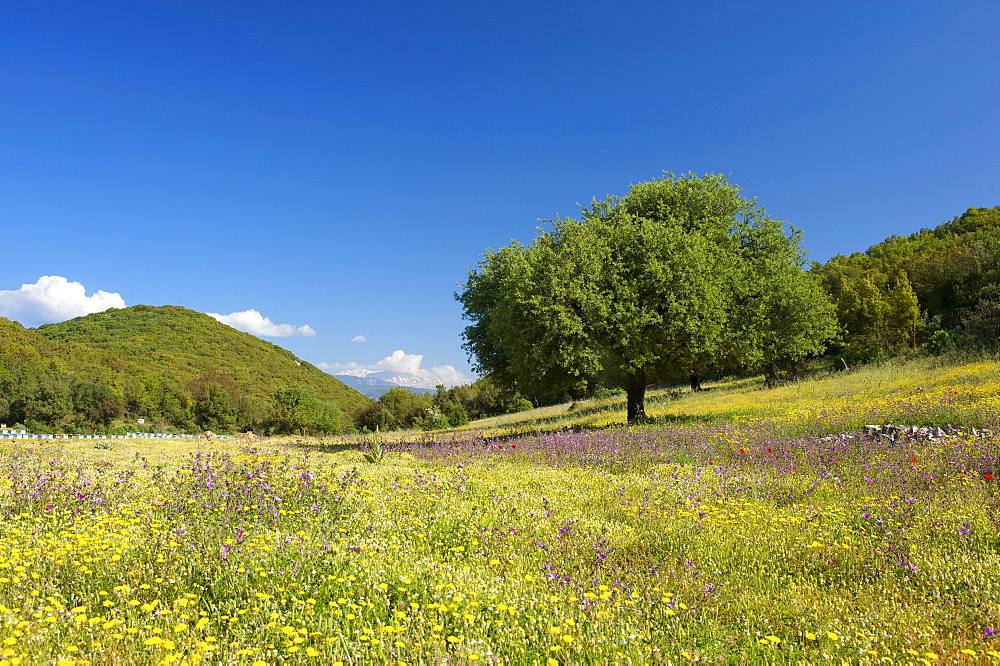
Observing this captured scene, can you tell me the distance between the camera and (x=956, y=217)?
82062mm

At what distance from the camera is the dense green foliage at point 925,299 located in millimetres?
39781

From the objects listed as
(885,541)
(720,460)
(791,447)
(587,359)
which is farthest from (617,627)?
(587,359)

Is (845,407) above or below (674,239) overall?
below

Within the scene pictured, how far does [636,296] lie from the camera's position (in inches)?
738

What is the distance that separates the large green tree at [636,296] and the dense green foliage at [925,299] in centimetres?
1739

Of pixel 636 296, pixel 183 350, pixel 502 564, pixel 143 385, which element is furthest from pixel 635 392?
pixel 183 350

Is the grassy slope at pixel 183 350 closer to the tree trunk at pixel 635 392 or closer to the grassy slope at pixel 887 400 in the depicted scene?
the tree trunk at pixel 635 392

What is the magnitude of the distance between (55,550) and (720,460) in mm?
11413

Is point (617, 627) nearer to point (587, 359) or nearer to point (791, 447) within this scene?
point (791, 447)

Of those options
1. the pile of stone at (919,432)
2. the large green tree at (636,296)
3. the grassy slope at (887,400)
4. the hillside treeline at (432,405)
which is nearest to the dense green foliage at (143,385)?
the hillside treeline at (432,405)

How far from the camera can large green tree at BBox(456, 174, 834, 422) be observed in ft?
60.8

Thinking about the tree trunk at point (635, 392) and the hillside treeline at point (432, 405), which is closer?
the tree trunk at point (635, 392)

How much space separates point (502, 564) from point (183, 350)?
475 ft

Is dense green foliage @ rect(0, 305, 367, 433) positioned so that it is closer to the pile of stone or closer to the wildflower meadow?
the wildflower meadow
